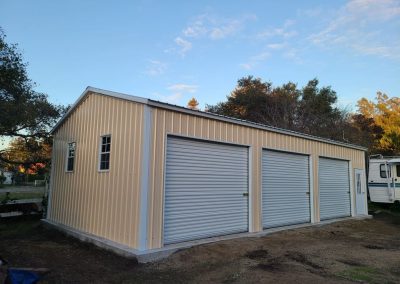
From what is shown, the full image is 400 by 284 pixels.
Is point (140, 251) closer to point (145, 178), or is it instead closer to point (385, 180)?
point (145, 178)

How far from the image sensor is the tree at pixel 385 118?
30.1 m

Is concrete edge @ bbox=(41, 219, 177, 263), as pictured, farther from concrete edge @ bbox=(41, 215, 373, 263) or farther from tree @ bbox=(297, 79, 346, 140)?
tree @ bbox=(297, 79, 346, 140)

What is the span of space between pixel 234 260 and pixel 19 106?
11104 mm

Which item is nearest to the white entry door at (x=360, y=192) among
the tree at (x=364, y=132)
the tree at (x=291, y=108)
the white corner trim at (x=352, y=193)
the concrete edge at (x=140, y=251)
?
the white corner trim at (x=352, y=193)

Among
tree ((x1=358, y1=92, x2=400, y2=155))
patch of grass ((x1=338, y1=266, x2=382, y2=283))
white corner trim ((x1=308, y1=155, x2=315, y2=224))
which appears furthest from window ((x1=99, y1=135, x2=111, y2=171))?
tree ((x1=358, y1=92, x2=400, y2=155))

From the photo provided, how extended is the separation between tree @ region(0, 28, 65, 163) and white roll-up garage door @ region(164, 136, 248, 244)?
8492mm

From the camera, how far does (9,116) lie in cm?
1344

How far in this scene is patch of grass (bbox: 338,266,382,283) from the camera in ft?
20.7

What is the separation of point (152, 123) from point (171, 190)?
179 cm

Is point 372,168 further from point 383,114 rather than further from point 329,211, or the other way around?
point 383,114

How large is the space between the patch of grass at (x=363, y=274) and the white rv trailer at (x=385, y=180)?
12.6m

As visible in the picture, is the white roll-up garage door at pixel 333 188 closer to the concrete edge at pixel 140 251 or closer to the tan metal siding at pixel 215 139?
the tan metal siding at pixel 215 139

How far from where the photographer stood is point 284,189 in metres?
12.3

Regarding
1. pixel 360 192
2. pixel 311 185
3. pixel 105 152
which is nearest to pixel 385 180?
pixel 360 192
